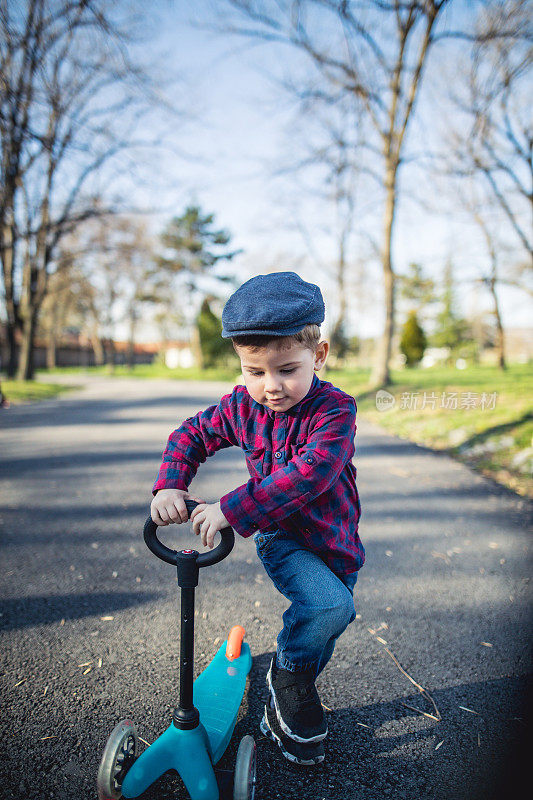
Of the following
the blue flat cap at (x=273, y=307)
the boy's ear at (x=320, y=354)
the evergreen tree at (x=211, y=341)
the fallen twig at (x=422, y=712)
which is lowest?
the fallen twig at (x=422, y=712)

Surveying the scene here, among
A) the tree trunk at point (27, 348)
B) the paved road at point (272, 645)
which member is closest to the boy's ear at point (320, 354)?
the paved road at point (272, 645)

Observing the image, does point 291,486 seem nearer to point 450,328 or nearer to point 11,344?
point 11,344

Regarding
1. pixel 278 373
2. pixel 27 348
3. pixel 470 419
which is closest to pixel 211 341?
pixel 27 348

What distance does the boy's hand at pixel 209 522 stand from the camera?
58.8 inches

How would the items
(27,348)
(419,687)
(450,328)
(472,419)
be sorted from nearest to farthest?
(419,687) < (472,419) < (27,348) < (450,328)

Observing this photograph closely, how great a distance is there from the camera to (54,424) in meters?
9.39

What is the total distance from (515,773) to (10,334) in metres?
19.2

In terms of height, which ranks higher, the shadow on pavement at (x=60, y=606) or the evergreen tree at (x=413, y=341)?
the evergreen tree at (x=413, y=341)

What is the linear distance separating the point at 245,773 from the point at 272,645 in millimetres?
909

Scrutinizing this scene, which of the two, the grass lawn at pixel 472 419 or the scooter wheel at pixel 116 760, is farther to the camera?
the grass lawn at pixel 472 419

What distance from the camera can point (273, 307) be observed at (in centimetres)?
157

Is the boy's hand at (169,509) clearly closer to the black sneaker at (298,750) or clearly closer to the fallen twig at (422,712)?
the black sneaker at (298,750)

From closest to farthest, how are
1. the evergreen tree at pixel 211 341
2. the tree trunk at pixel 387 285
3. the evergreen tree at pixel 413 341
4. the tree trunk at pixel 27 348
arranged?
the tree trunk at pixel 387 285, the tree trunk at pixel 27 348, the evergreen tree at pixel 413 341, the evergreen tree at pixel 211 341

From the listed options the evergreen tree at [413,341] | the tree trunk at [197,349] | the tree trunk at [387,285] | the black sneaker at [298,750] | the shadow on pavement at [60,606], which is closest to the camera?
the black sneaker at [298,750]
